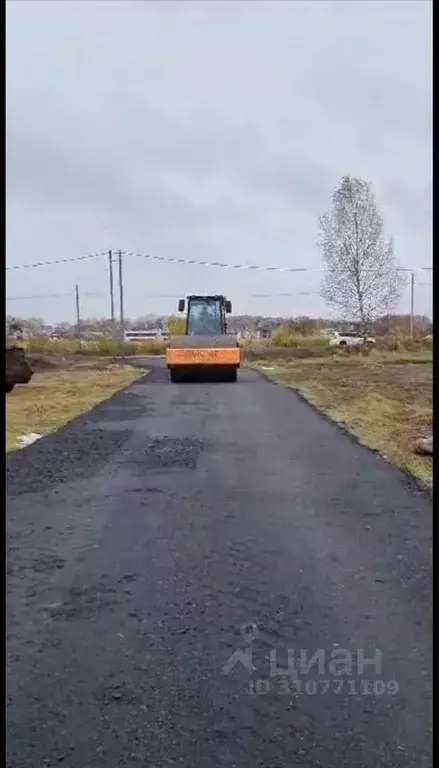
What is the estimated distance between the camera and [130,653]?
2646mm

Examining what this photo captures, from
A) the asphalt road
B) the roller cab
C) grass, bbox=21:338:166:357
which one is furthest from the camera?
grass, bbox=21:338:166:357

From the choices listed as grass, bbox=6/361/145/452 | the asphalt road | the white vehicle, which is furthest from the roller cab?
the white vehicle

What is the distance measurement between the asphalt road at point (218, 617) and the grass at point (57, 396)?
1.13 meters

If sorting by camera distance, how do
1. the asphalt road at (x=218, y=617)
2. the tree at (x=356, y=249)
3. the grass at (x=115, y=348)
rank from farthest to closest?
the grass at (x=115, y=348)
the tree at (x=356, y=249)
the asphalt road at (x=218, y=617)

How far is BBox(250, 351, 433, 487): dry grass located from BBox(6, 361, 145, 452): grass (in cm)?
341

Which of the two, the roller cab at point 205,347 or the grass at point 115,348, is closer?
the roller cab at point 205,347

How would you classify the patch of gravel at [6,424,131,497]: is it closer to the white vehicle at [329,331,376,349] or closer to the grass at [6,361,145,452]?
the grass at [6,361,145,452]

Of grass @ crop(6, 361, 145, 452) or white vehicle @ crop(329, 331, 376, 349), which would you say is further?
white vehicle @ crop(329, 331, 376, 349)

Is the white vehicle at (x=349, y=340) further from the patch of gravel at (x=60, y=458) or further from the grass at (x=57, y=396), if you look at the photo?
the patch of gravel at (x=60, y=458)

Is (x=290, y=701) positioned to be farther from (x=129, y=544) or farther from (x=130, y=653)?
(x=129, y=544)

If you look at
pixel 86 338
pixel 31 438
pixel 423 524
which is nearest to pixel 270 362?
pixel 86 338

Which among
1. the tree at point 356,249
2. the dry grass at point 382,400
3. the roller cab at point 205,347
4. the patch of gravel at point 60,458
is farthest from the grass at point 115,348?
the patch of gravel at point 60,458

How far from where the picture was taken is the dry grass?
612cm

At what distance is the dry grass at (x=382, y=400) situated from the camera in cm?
612
